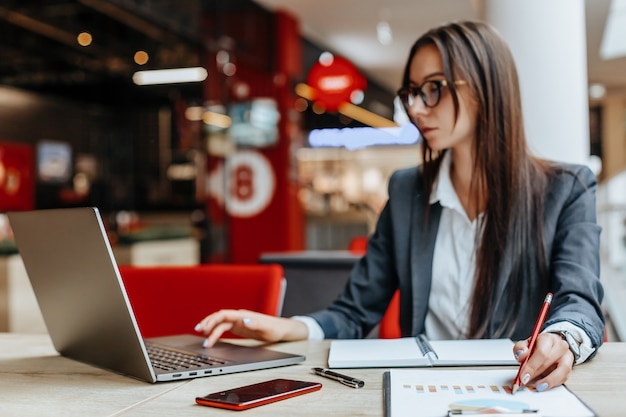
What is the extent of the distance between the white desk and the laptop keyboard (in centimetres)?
6

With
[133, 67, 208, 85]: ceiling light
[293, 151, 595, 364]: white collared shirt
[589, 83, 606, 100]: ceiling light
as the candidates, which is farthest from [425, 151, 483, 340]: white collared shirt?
[589, 83, 606, 100]: ceiling light

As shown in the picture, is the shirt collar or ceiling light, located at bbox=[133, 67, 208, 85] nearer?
the shirt collar

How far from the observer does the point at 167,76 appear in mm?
12039

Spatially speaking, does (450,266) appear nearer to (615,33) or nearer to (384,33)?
(384,33)

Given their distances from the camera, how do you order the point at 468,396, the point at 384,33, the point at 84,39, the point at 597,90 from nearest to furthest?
the point at 468,396, the point at 84,39, the point at 384,33, the point at 597,90

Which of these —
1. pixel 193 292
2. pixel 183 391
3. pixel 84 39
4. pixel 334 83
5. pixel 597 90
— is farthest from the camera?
pixel 597 90

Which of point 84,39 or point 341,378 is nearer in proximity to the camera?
point 341,378

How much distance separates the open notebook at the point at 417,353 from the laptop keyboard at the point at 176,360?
229 mm

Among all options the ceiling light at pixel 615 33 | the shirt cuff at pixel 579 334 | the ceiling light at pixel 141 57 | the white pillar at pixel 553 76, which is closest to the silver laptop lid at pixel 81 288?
the shirt cuff at pixel 579 334

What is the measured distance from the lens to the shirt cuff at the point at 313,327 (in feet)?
5.58

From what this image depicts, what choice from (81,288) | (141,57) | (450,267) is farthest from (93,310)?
(141,57)

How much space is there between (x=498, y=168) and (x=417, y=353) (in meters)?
0.56

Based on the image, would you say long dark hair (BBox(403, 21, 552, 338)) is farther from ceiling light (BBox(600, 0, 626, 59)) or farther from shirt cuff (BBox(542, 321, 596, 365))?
ceiling light (BBox(600, 0, 626, 59))

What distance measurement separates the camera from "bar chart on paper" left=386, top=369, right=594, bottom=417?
38.7 inches
